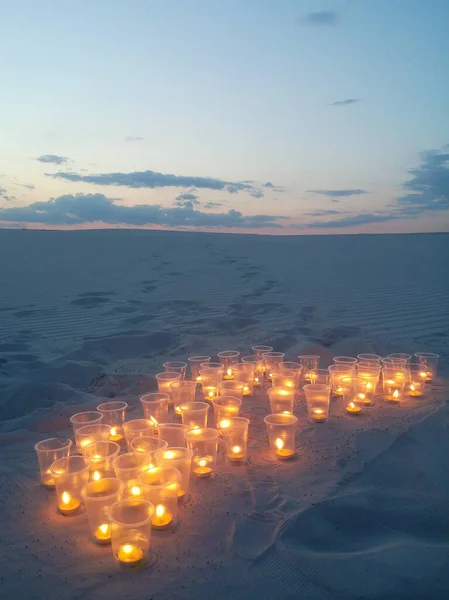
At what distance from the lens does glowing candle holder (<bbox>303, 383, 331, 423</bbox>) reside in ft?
14.5

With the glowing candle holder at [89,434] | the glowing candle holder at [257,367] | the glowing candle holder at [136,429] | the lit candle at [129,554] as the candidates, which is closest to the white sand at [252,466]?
the lit candle at [129,554]

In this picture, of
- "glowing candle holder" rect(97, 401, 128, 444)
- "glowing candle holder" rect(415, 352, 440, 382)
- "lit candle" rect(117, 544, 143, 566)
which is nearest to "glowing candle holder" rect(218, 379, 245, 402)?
"glowing candle holder" rect(97, 401, 128, 444)

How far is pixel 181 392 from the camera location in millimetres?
4691

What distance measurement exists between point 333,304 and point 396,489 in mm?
7378

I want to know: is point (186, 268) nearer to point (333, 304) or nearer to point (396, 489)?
point (333, 304)

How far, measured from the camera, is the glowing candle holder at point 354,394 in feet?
15.2

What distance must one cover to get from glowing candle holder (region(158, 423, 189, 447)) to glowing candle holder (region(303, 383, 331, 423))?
1354 millimetres

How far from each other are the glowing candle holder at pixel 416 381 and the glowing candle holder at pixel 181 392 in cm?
241

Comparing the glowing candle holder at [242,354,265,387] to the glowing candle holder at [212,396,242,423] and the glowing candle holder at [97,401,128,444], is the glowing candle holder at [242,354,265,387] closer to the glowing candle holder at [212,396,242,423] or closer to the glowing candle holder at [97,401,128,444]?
the glowing candle holder at [212,396,242,423]

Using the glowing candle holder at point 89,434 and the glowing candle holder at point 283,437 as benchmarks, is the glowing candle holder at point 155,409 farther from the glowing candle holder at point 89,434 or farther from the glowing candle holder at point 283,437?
the glowing candle holder at point 283,437

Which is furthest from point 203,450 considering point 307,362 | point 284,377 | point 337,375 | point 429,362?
point 429,362

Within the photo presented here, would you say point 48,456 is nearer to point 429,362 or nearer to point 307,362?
point 307,362

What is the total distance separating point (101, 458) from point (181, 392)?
151 cm

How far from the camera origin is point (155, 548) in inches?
103
